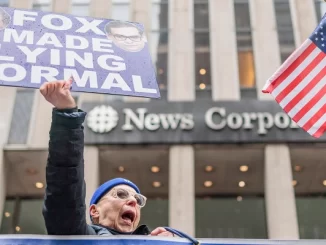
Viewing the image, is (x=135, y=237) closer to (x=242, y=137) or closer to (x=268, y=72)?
(x=242, y=137)

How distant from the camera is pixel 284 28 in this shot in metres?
20.4

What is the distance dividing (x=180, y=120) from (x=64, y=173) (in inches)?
631

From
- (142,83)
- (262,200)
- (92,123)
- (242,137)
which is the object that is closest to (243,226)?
(262,200)

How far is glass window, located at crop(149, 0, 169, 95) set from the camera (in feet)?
64.2

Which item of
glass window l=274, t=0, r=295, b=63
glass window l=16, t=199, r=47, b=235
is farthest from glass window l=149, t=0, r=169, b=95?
glass window l=16, t=199, r=47, b=235

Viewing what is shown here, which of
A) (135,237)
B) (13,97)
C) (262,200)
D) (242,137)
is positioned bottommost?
(135,237)

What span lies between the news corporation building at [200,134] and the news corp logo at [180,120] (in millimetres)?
36

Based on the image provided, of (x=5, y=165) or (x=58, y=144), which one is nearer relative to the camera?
(x=58, y=144)

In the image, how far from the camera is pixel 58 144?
8.88 ft

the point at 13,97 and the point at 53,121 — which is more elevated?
the point at 13,97

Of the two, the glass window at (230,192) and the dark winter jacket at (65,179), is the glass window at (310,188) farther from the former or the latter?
the dark winter jacket at (65,179)

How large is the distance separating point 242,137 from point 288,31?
16.3ft

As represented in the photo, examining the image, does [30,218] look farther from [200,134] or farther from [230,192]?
[230,192]

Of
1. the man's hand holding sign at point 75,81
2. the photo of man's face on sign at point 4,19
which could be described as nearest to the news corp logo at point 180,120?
the man's hand holding sign at point 75,81
